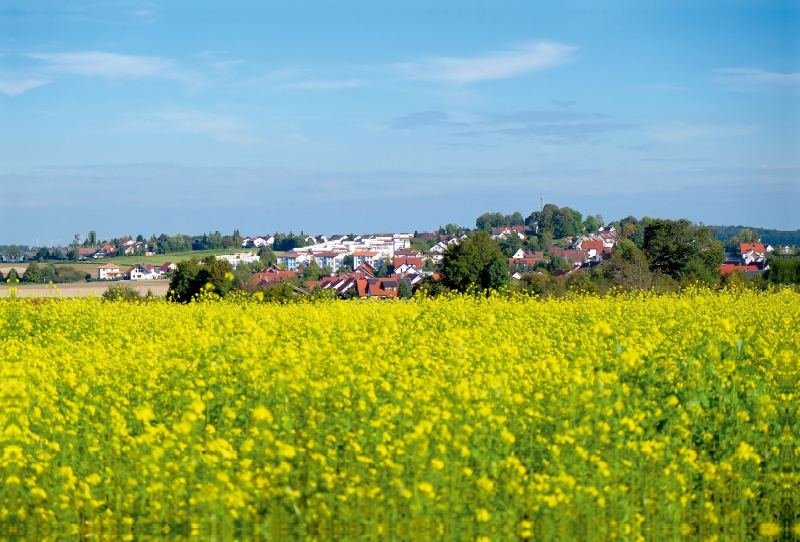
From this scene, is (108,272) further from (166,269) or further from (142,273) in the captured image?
(166,269)

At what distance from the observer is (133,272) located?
9338 cm

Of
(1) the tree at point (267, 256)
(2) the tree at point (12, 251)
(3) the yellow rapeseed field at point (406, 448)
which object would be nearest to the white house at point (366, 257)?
(1) the tree at point (267, 256)

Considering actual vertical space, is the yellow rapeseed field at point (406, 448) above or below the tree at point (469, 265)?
below

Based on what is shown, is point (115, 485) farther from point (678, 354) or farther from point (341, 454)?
point (678, 354)

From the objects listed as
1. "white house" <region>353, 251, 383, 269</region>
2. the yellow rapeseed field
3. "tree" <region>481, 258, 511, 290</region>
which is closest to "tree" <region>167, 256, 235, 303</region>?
"tree" <region>481, 258, 511, 290</region>

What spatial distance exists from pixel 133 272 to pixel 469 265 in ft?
227

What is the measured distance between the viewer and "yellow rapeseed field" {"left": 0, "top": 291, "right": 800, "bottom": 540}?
4590mm

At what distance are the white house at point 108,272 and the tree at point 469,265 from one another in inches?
2837

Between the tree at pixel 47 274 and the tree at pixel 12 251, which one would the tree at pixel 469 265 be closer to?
the tree at pixel 47 274

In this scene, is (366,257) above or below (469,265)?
above

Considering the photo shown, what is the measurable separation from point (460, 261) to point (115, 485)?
2941cm

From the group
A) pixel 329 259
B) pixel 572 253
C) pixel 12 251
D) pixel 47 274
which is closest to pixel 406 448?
pixel 47 274

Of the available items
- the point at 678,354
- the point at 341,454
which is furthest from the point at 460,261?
the point at 341,454

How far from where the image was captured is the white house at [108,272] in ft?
317
